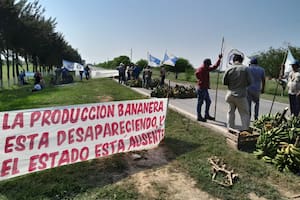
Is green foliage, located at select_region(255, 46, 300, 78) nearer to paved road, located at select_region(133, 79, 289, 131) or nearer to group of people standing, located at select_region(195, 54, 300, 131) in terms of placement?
paved road, located at select_region(133, 79, 289, 131)

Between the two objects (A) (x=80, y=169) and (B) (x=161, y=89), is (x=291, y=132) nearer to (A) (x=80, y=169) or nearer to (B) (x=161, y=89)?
(A) (x=80, y=169)

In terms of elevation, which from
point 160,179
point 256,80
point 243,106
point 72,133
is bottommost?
point 160,179

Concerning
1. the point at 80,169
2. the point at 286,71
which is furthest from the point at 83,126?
the point at 286,71

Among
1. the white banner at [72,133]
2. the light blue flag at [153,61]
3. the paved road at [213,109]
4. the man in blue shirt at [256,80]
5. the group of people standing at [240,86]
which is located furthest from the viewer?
the light blue flag at [153,61]

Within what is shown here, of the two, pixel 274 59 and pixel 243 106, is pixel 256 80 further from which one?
pixel 274 59

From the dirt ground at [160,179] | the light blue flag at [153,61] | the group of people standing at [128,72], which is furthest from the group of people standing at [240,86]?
the group of people standing at [128,72]

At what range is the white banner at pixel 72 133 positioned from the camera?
4086mm

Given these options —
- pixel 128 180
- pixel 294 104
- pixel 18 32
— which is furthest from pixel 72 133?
pixel 18 32

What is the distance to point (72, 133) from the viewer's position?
4668 millimetres

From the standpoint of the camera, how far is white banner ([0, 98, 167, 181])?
4086 mm

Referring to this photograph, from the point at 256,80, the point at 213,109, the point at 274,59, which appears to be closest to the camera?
the point at 256,80

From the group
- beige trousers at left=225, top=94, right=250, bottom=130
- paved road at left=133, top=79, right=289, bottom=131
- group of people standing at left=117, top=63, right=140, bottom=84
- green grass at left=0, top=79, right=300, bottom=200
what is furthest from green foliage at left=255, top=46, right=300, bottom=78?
green grass at left=0, top=79, right=300, bottom=200

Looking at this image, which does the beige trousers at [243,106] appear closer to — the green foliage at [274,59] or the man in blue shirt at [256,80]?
the man in blue shirt at [256,80]

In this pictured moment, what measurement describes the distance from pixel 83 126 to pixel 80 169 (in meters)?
0.72
